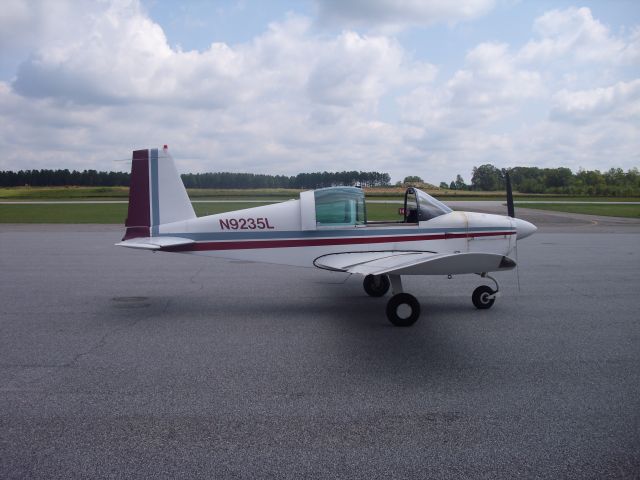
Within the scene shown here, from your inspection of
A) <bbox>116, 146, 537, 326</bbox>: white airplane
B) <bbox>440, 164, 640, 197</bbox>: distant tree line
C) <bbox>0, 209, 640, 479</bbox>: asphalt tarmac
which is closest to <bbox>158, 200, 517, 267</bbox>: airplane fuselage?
<bbox>116, 146, 537, 326</bbox>: white airplane

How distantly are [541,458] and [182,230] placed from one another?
6.86 m

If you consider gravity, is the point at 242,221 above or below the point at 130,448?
above

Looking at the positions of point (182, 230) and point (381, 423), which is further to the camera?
point (182, 230)

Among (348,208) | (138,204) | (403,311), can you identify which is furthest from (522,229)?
(138,204)

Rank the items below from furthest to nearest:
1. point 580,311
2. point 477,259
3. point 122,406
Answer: point 580,311, point 477,259, point 122,406

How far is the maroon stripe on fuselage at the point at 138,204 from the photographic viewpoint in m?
9.17

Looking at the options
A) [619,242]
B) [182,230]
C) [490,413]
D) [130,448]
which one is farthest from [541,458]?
[619,242]

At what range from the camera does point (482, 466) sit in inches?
151

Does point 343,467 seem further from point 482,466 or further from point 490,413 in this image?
point 490,413

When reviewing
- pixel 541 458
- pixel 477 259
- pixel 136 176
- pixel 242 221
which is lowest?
pixel 541 458

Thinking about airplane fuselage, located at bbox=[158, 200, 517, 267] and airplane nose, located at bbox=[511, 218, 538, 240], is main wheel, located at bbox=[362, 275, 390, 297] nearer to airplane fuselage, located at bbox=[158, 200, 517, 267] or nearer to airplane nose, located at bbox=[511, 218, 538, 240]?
airplane fuselage, located at bbox=[158, 200, 517, 267]

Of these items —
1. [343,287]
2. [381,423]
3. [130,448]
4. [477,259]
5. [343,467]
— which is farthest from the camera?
[343,287]

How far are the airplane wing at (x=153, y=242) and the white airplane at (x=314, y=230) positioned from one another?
0.06ft

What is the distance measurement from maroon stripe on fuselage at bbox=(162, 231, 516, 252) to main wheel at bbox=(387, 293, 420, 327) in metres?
1.38
